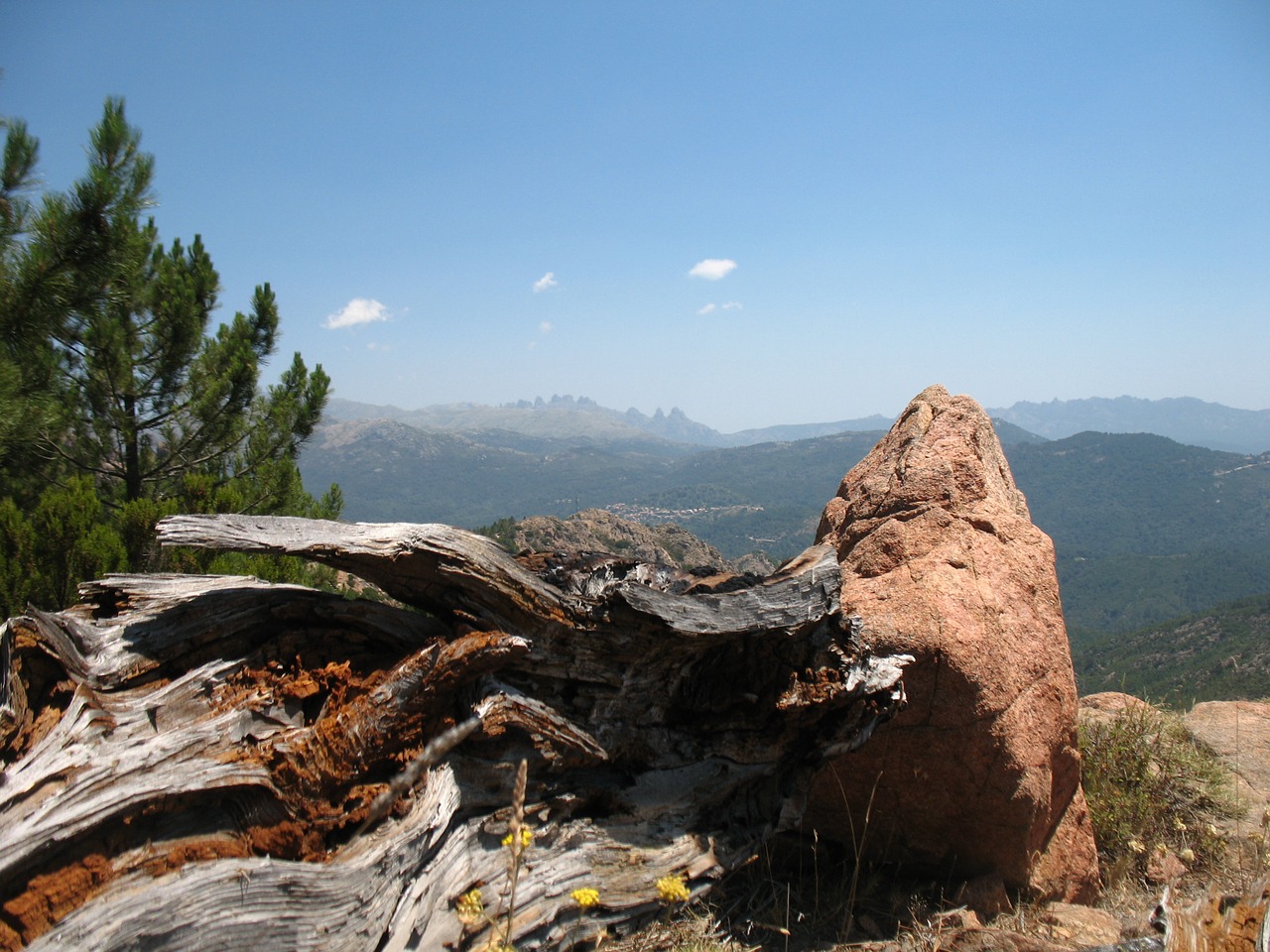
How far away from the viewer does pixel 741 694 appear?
516 centimetres

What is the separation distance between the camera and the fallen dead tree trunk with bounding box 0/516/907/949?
3342 millimetres

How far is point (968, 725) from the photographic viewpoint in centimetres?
550

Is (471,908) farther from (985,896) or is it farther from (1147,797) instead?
(1147,797)

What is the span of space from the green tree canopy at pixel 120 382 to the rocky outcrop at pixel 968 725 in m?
7.85

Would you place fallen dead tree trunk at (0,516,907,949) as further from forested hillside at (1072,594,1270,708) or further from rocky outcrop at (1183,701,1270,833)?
forested hillside at (1072,594,1270,708)

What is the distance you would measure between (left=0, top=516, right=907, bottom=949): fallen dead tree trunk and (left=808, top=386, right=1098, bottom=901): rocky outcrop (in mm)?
612

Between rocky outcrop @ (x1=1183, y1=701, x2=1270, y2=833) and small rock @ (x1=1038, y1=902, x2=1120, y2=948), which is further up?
small rock @ (x1=1038, y1=902, x2=1120, y2=948)

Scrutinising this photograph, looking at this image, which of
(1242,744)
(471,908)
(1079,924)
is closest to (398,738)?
(471,908)

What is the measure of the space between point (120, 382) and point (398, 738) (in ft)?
35.5

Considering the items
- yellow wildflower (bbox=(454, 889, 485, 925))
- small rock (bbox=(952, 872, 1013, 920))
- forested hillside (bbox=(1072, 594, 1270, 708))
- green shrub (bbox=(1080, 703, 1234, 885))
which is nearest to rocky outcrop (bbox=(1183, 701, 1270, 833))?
green shrub (bbox=(1080, 703, 1234, 885))

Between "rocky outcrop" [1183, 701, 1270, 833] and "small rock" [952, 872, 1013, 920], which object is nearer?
"small rock" [952, 872, 1013, 920]

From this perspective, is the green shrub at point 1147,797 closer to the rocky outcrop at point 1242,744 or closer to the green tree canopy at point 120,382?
the rocky outcrop at point 1242,744

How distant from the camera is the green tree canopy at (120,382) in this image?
9125 mm

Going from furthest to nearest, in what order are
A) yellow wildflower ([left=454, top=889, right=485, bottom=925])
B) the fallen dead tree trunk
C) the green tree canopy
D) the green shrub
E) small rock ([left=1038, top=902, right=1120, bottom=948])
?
1. the green tree canopy
2. the green shrub
3. small rock ([left=1038, top=902, right=1120, bottom=948])
4. yellow wildflower ([left=454, top=889, right=485, bottom=925])
5. the fallen dead tree trunk
